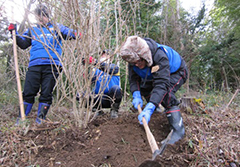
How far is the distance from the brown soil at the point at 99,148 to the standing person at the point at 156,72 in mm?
264

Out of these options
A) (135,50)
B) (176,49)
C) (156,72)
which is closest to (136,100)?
(156,72)

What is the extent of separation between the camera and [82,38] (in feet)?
7.02

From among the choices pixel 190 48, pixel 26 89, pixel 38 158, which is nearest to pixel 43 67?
pixel 26 89

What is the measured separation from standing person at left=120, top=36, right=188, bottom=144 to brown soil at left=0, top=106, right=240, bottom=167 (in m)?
0.26

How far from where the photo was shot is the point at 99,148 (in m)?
2.01

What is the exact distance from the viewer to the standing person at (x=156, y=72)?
80.0 inches

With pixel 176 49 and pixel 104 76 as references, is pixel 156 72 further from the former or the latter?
pixel 176 49

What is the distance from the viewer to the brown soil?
1.82 metres

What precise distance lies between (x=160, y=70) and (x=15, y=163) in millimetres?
1837

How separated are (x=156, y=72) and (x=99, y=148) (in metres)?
1.06

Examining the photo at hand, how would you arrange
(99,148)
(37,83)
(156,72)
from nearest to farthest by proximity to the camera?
(99,148) < (156,72) < (37,83)

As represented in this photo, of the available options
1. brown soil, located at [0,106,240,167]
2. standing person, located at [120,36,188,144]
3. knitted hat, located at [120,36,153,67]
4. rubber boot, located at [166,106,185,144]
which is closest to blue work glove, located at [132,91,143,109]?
standing person, located at [120,36,188,144]

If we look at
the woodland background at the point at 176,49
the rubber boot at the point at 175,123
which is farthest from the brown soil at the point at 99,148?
the woodland background at the point at 176,49

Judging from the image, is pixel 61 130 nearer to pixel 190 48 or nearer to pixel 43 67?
pixel 43 67
